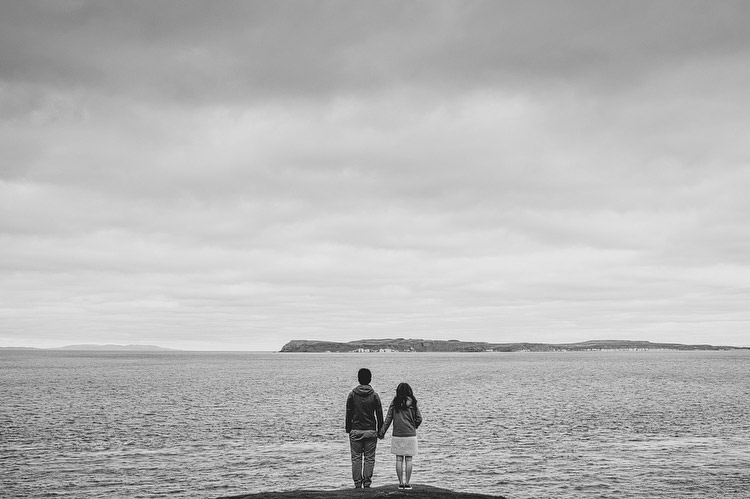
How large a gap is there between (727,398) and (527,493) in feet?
193

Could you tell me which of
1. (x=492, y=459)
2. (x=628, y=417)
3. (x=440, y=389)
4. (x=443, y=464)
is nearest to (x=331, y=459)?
(x=443, y=464)

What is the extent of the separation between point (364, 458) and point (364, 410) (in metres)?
2.01

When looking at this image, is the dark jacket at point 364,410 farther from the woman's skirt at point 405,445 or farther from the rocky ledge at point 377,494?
the rocky ledge at point 377,494

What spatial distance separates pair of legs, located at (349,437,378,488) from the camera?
19.7 metres

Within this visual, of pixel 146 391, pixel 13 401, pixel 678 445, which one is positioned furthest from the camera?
pixel 146 391

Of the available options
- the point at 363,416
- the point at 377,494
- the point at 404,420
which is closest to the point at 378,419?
the point at 363,416

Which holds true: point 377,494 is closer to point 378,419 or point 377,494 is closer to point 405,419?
point 378,419

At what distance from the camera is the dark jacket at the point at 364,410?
19312mm

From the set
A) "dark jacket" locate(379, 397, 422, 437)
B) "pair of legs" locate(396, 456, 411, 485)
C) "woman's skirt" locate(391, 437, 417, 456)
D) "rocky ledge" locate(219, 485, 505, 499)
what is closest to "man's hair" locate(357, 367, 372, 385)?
"dark jacket" locate(379, 397, 422, 437)

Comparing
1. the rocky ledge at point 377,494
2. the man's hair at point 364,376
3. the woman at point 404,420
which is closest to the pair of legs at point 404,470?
the rocky ledge at point 377,494

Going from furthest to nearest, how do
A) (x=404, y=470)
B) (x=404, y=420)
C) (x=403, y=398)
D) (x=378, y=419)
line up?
(x=404, y=470)
(x=378, y=419)
(x=404, y=420)
(x=403, y=398)

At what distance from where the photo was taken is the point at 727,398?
7538cm

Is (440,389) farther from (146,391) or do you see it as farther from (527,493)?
(527,493)

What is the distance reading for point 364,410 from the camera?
19375 mm
